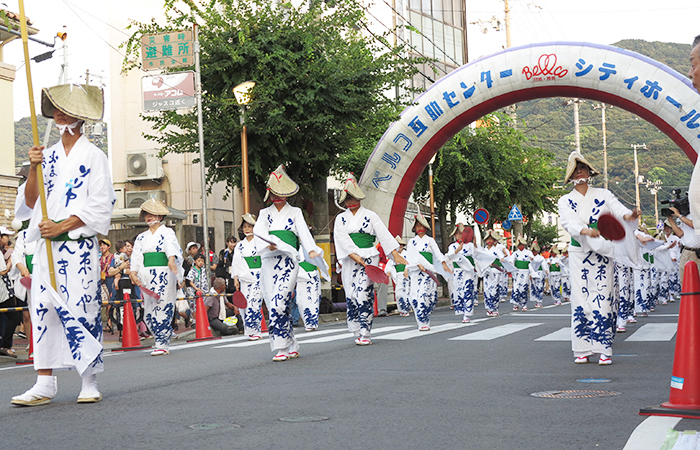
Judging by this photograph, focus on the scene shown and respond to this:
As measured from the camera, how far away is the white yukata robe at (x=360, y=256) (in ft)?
37.0

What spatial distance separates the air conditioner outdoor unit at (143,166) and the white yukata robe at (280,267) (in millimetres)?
19396

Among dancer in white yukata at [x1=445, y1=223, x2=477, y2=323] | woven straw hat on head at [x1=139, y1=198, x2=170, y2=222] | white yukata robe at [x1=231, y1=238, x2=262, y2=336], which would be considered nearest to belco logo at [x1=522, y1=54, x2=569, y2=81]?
dancer in white yukata at [x1=445, y1=223, x2=477, y2=323]

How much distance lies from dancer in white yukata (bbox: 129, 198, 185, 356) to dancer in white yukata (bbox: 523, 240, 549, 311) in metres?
14.6

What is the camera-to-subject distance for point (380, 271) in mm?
11000

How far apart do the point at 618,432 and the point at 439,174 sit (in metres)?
26.3

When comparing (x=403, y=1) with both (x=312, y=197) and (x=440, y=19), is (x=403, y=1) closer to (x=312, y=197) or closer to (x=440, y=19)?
(x=440, y=19)

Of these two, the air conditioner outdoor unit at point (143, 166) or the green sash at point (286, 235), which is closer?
the green sash at point (286, 235)

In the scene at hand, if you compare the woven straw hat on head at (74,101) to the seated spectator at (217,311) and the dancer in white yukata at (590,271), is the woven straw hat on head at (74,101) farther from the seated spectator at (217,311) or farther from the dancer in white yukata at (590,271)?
the seated spectator at (217,311)

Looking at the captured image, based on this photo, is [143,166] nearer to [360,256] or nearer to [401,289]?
[401,289]

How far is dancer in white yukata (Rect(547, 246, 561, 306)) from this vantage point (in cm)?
2564

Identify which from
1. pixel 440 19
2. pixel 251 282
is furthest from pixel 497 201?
pixel 251 282

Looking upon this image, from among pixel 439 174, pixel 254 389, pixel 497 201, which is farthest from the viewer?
pixel 497 201

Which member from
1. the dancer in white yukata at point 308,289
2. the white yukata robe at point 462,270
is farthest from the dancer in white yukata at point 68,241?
the white yukata robe at point 462,270

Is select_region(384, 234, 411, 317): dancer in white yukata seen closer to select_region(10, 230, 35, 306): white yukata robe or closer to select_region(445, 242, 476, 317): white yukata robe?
select_region(445, 242, 476, 317): white yukata robe
